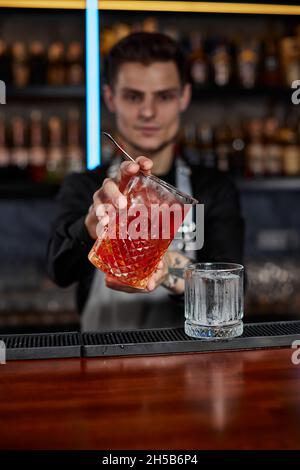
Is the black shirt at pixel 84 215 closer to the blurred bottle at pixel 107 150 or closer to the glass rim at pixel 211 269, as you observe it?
the glass rim at pixel 211 269

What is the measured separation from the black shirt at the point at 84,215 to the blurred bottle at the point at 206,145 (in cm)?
100

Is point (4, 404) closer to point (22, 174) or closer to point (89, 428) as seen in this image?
point (89, 428)

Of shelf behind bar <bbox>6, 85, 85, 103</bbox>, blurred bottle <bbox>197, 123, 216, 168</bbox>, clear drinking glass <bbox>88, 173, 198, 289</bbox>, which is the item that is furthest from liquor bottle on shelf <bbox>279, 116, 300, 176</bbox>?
clear drinking glass <bbox>88, 173, 198, 289</bbox>

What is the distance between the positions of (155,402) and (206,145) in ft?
8.00

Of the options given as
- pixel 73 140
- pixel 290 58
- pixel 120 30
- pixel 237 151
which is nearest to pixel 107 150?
pixel 73 140

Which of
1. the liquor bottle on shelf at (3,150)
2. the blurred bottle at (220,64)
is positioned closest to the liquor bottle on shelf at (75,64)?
the liquor bottle on shelf at (3,150)

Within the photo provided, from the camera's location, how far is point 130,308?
187cm

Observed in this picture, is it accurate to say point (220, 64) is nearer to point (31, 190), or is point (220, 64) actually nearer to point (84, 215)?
point (31, 190)

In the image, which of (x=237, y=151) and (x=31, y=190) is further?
(x=237, y=151)

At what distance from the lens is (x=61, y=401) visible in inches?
34.5

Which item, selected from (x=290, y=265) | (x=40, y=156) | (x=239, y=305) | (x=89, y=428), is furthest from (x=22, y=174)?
(x=89, y=428)

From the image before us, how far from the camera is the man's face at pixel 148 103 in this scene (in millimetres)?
1858

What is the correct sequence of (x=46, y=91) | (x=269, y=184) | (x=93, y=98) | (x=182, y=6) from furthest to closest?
(x=269, y=184) → (x=46, y=91) → (x=93, y=98) → (x=182, y=6)
